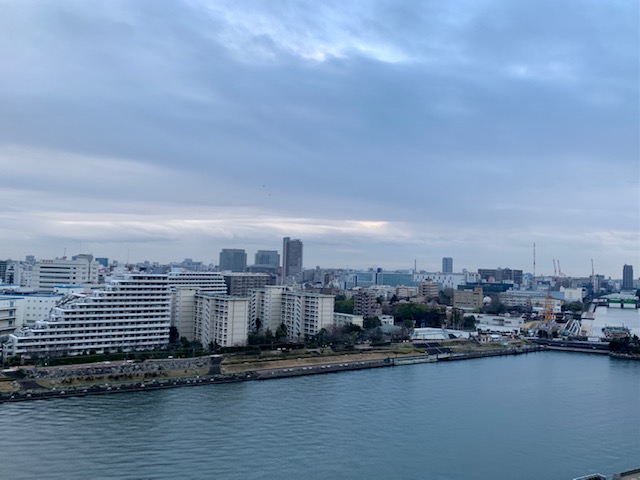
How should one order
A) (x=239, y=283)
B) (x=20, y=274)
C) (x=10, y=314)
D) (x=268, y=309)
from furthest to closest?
(x=239, y=283) → (x=20, y=274) → (x=268, y=309) → (x=10, y=314)

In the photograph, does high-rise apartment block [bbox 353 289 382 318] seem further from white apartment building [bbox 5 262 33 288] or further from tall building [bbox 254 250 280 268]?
tall building [bbox 254 250 280 268]

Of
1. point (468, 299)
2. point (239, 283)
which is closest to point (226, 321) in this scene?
point (239, 283)

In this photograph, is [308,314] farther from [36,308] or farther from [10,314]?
[10,314]

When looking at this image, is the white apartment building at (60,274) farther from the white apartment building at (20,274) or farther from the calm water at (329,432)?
the calm water at (329,432)

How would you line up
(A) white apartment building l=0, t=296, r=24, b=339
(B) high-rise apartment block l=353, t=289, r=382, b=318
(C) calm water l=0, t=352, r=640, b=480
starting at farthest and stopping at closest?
(B) high-rise apartment block l=353, t=289, r=382, b=318
(A) white apartment building l=0, t=296, r=24, b=339
(C) calm water l=0, t=352, r=640, b=480

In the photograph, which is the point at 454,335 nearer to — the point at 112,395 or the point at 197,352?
the point at 197,352

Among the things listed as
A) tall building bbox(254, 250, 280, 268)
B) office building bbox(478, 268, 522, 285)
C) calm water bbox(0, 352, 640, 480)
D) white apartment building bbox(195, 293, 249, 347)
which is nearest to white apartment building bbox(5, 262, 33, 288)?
white apartment building bbox(195, 293, 249, 347)
